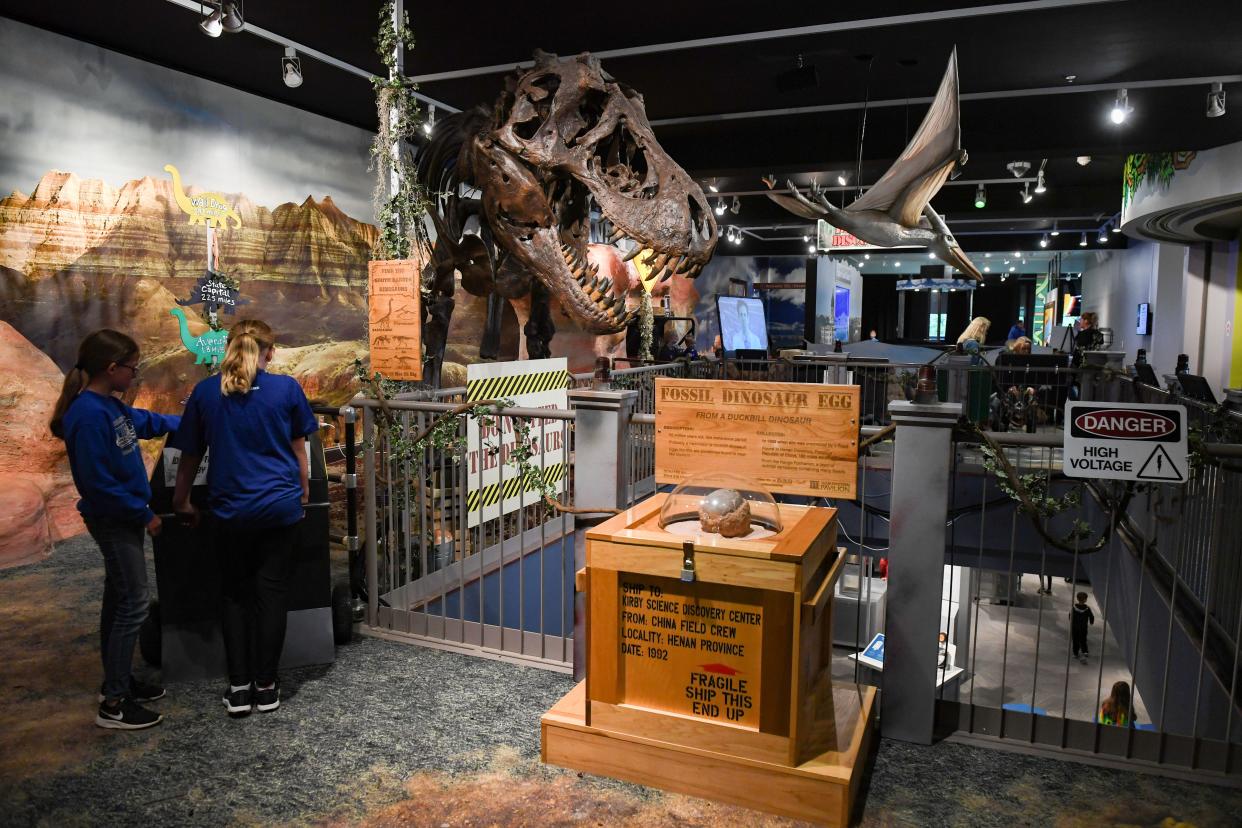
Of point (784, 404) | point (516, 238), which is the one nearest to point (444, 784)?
point (784, 404)

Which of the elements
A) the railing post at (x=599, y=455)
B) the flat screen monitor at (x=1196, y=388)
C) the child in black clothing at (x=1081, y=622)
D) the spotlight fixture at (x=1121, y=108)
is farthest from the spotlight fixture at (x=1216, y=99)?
the railing post at (x=599, y=455)

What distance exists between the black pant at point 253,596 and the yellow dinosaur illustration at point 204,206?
487 cm

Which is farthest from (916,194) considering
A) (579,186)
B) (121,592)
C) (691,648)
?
(121,592)

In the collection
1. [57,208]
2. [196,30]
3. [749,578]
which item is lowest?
[749,578]

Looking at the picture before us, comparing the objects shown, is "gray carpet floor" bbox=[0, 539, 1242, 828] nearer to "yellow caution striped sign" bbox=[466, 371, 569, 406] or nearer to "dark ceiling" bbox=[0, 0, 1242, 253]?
"yellow caution striped sign" bbox=[466, 371, 569, 406]

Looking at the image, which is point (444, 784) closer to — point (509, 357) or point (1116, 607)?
point (1116, 607)

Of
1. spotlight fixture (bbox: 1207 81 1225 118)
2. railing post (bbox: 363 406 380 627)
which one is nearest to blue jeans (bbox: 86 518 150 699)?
railing post (bbox: 363 406 380 627)

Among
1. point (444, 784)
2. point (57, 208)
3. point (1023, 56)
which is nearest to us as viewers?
point (444, 784)

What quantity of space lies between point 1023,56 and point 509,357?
23.6ft

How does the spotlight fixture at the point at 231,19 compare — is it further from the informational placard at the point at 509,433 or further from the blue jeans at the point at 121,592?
the blue jeans at the point at 121,592

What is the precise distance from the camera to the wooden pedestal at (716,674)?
9.80 ft

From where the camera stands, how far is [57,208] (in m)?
6.51

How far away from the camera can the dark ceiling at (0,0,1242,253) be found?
21.3ft

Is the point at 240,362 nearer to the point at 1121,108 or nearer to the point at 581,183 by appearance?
the point at 581,183
